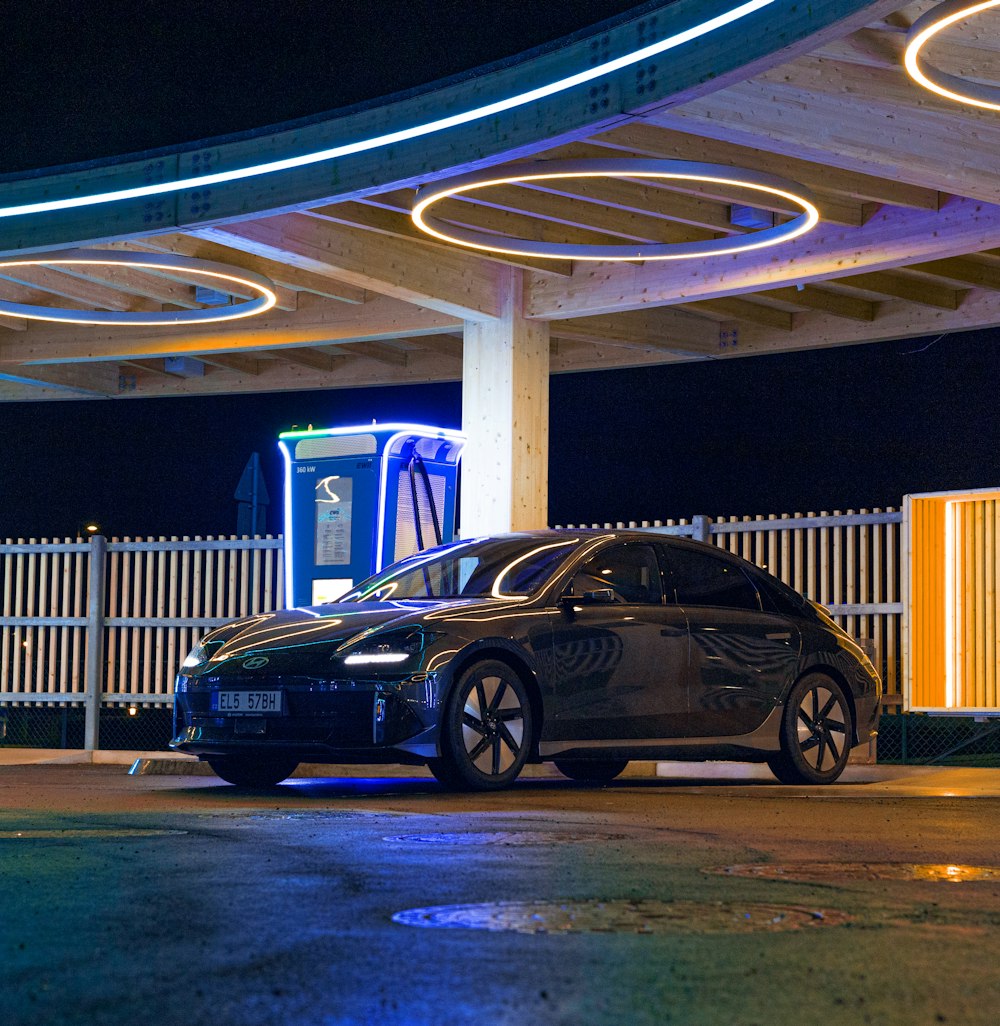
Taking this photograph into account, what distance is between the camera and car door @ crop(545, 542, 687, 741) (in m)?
9.54

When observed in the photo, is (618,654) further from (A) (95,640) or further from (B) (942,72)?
(A) (95,640)

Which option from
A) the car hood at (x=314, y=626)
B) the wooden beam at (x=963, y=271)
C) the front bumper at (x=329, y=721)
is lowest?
the front bumper at (x=329, y=721)

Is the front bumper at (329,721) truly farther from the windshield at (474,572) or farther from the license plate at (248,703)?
the windshield at (474,572)

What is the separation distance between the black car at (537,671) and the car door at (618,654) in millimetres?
12

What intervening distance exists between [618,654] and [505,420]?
5.86 m

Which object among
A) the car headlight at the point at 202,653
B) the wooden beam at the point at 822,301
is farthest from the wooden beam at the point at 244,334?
the car headlight at the point at 202,653

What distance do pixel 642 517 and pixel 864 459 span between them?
12.2 ft

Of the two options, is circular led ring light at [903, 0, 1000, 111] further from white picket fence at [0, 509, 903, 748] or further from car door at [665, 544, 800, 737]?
white picket fence at [0, 509, 903, 748]

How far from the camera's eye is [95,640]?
58.5ft

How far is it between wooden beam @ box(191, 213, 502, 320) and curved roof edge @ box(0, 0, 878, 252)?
65 centimetres

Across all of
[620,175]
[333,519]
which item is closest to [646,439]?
[333,519]

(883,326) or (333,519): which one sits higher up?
(883,326)

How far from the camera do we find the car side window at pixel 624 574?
1007cm

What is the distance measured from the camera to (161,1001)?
3373 mm
